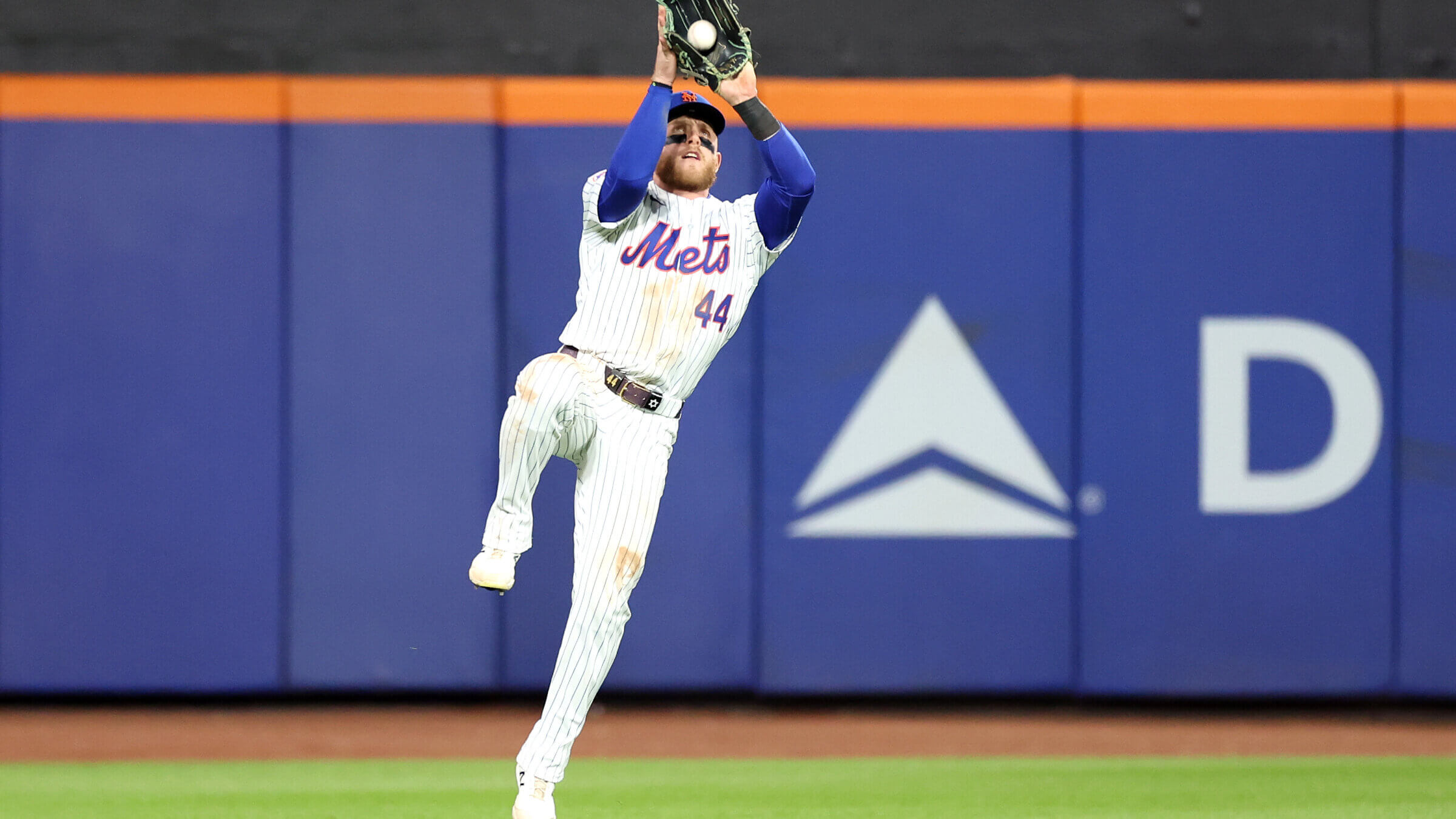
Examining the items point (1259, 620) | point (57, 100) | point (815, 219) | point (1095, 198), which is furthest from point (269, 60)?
point (1259, 620)

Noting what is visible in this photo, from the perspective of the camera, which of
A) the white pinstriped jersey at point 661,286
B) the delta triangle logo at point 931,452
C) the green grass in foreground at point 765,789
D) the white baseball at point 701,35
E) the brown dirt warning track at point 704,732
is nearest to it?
the white baseball at point 701,35

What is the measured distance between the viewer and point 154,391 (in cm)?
486

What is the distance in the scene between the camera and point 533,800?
280 cm

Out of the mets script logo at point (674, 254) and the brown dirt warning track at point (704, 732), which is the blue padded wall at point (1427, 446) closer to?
the brown dirt warning track at point (704, 732)

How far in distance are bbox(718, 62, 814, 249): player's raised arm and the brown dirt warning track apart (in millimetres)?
2045

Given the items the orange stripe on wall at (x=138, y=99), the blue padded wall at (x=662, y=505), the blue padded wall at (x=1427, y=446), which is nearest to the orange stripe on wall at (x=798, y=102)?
the orange stripe on wall at (x=138, y=99)

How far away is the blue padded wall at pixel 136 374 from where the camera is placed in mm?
4836

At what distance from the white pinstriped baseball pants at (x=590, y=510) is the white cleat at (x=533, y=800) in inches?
0.6

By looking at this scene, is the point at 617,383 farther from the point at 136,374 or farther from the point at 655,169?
the point at 136,374

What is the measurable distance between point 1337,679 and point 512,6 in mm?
3592

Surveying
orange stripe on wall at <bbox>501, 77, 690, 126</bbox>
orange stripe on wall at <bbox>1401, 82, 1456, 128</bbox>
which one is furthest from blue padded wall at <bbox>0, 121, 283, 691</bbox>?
orange stripe on wall at <bbox>1401, 82, 1456, 128</bbox>

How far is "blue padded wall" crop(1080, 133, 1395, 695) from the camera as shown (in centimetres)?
489

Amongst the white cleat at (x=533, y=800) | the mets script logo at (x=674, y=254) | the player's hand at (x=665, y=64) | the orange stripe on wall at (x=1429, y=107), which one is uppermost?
the orange stripe on wall at (x=1429, y=107)

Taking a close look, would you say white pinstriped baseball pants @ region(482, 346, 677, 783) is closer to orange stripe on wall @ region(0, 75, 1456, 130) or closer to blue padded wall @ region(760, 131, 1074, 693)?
blue padded wall @ region(760, 131, 1074, 693)
